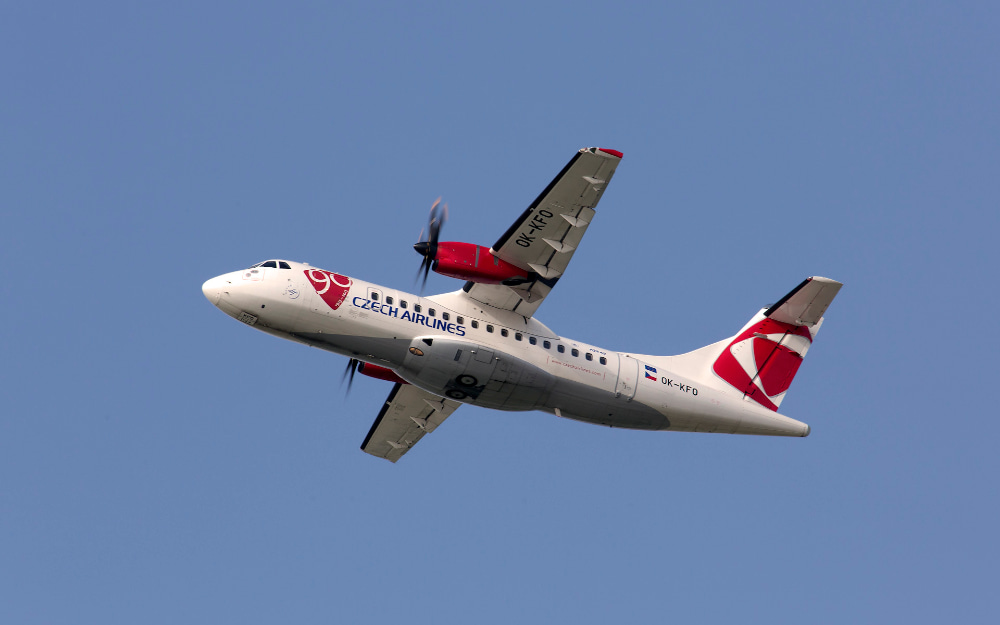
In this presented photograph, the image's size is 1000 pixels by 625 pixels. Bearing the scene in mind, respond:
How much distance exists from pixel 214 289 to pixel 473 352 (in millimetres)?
5815

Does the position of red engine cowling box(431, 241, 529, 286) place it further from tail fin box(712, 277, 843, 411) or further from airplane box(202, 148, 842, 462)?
tail fin box(712, 277, 843, 411)

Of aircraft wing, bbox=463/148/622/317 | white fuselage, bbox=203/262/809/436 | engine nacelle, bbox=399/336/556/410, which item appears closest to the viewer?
aircraft wing, bbox=463/148/622/317

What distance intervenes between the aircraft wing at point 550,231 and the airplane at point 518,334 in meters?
0.03

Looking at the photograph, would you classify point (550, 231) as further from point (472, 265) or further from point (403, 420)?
point (403, 420)

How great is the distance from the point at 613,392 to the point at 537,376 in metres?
2.13

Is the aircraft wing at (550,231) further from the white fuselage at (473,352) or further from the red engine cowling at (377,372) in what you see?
the red engine cowling at (377,372)

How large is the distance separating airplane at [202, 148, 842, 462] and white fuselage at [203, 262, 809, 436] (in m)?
0.03

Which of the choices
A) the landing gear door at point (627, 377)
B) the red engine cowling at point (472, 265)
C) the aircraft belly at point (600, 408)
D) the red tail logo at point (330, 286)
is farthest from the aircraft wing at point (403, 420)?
the red engine cowling at point (472, 265)

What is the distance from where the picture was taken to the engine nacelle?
72.9ft

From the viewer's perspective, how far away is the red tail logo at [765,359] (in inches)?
1017

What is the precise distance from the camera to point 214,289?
859 inches

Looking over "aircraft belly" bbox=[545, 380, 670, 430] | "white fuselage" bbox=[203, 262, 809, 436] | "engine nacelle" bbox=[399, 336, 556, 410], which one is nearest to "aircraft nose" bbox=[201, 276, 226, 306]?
"white fuselage" bbox=[203, 262, 809, 436]

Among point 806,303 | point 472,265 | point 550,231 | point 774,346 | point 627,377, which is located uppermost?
point 806,303

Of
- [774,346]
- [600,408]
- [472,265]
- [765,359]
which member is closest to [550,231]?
[472,265]
